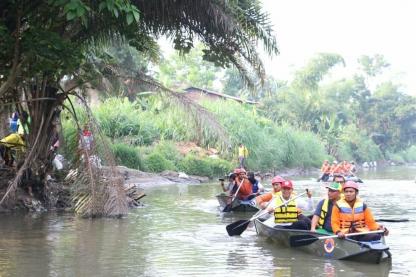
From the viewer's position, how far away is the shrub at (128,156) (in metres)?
28.2

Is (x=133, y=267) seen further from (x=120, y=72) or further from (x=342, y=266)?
(x=120, y=72)

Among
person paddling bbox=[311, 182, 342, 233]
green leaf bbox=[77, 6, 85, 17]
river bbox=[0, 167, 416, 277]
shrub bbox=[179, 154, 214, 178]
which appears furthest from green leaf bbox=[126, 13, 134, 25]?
shrub bbox=[179, 154, 214, 178]

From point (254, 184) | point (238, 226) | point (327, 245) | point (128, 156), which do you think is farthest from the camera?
point (128, 156)

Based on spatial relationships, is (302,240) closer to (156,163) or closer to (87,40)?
(87,40)

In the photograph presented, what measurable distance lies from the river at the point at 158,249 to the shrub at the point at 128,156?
10.2 metres

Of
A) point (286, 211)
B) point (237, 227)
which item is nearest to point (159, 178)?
point (237, 227)

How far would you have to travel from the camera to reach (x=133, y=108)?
32688 millimetres

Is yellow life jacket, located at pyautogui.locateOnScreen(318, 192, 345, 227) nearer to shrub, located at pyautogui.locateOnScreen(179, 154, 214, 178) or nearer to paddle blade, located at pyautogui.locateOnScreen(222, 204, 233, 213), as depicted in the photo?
paddle blade, located at pyautogui.locateOnScreen(222, 204, 233, 213)

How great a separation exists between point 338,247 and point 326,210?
74cm

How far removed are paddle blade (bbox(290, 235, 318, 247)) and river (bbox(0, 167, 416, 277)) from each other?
0.20 meters

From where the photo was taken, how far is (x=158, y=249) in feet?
39.1

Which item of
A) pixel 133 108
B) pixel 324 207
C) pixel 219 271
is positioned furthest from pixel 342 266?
pixel 133 108

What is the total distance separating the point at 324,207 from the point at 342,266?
3.76ft

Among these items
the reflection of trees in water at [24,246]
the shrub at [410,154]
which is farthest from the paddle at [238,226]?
the shrub at [410,154]
